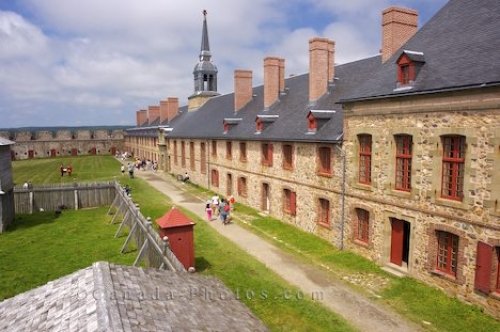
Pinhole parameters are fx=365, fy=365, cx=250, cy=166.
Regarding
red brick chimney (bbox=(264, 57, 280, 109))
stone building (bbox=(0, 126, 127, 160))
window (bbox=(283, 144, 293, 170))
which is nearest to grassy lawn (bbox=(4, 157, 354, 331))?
window (bbox=(283, 144, 293, 170))

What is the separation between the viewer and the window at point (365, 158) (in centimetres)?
1545

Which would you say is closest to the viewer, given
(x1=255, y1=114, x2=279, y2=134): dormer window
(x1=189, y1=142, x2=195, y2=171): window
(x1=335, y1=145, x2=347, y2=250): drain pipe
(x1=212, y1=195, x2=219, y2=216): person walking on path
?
(x1=335, y1=145, x2=347, y2=250): drain pipe

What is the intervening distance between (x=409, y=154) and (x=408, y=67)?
3173mm

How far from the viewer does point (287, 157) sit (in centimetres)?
2158

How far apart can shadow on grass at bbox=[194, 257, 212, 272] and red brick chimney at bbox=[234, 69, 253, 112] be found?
20.4 m

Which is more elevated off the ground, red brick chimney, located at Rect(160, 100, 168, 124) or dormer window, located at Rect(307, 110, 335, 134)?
red brick chimney, located at Rect(160, 100, 168, 124)

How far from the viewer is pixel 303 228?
65.4 ft

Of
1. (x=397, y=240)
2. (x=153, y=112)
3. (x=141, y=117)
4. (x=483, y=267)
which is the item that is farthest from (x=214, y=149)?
(x=141, y=117)

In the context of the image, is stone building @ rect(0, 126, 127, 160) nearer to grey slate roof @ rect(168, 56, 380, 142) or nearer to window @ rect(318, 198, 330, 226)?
grey slate roof @ rect(168, 56, 380, 142)

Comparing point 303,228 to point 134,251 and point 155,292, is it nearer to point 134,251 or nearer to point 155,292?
point 134,251

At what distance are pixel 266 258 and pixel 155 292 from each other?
9.78 m

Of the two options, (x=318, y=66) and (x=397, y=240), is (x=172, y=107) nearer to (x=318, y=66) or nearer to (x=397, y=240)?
(x=318, y=66)

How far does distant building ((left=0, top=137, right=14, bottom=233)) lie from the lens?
1920 cm

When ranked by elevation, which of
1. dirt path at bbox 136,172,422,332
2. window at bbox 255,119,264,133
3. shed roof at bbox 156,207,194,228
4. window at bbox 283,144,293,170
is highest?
window at bbox 255,119,264,133
